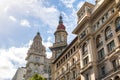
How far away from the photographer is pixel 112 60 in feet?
143

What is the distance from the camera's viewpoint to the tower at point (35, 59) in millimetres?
116412

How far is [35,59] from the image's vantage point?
120 meters

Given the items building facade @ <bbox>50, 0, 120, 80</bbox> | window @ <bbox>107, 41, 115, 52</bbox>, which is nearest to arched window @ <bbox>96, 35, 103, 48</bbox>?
building facade @ <bbox>50, 0, 120, 80</bbox>

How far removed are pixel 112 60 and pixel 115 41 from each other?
144 inches

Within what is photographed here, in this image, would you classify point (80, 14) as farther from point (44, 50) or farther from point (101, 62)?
point (44, 50)

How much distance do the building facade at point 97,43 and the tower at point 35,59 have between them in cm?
5690

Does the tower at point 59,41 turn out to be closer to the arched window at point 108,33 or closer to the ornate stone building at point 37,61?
the ornate stone building at point 37,61

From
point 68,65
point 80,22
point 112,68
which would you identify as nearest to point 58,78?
point 68,65

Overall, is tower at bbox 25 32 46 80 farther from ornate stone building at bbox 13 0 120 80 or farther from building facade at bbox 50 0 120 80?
building facade at bbox 50 0 120 80

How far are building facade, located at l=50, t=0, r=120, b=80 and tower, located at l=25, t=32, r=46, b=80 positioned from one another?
2240 inches

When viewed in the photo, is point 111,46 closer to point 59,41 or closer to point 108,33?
point 108,33

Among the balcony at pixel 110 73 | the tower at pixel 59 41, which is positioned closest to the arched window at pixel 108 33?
the balcony at pixel 110 73

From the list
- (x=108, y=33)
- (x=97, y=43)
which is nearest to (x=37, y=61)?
(x=97, y=43)

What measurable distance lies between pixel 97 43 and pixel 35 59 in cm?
7380
